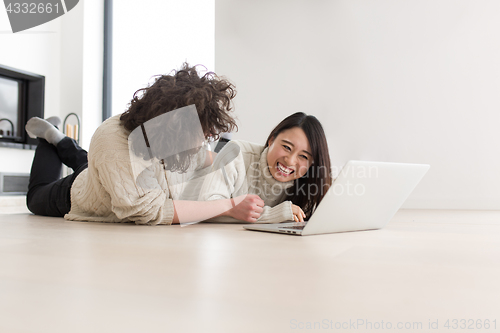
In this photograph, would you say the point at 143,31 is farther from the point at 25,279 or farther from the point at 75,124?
the point at 25,279

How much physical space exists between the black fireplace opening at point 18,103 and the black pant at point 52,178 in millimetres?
1970

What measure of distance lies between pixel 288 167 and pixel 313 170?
0.37 ft

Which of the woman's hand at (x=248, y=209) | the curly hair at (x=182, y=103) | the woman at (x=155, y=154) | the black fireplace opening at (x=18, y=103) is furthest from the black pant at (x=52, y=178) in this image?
the black fireplace opening at (x=18, y=103)

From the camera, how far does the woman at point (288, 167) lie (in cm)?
162

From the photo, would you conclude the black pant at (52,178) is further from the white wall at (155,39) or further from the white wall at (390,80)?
the white wall at (155,39)

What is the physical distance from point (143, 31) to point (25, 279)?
413 centimetres

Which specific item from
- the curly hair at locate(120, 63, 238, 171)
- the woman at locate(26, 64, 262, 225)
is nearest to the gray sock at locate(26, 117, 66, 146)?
the woman at locate(26, 64, 262, 225)

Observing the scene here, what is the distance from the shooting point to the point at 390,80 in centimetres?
290

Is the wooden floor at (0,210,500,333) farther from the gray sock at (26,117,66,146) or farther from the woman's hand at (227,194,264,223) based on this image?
the gray sock at (26,117,66,146)

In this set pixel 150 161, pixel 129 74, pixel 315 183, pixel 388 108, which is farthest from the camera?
pixel 129 74

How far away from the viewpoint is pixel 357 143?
9.80 feet

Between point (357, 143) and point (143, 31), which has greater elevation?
point (143, 31)

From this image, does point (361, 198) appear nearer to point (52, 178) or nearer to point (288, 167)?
point (288, 167)

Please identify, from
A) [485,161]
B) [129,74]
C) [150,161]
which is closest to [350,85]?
[485,161]
